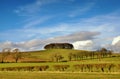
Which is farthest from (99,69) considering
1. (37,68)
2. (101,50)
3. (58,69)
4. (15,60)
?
(101,50)

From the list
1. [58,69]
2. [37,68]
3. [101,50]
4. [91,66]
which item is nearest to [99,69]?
[91,66]

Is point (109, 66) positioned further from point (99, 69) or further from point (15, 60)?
point (15, 60)

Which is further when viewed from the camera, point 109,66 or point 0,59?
point 0,59

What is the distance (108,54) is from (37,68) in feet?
321

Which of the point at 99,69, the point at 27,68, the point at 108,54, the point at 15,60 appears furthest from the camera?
the point at 108,54

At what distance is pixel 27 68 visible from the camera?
252 ft

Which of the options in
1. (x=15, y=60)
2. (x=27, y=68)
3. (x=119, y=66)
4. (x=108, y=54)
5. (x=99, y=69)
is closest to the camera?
(x=119, y=66)

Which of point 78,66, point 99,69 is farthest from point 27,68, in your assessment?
point 99,69

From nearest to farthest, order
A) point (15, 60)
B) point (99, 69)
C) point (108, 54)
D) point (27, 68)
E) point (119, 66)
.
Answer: point (119, 66), point (99, 69), point (27, 68), point (15, 60), point (108, 54)

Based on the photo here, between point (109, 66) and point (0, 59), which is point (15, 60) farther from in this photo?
point (109, 66)

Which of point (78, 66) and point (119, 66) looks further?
point (78, 66)

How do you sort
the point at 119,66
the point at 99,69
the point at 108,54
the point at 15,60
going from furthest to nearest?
the point at 108,54, the point at 15,60, the point at 99,69, the point at 119,66

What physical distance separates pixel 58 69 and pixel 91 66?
9.37m

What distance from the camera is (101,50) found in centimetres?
16688
